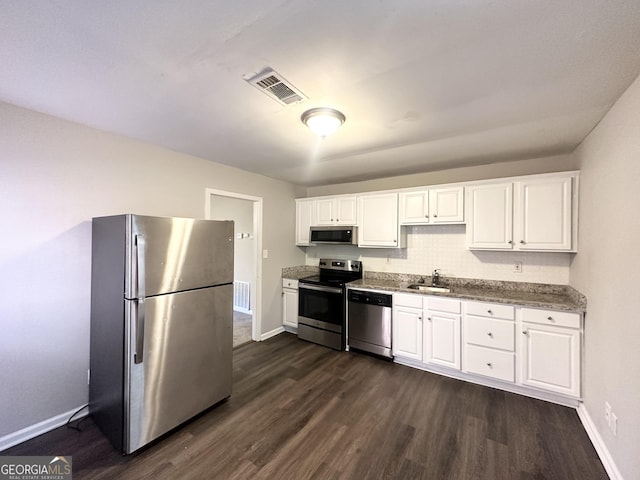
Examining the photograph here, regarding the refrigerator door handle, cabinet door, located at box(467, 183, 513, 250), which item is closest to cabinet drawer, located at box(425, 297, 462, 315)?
cabinet door, located at box(467, 183, 513, 250)

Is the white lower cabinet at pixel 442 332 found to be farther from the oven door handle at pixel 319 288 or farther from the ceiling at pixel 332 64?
the ceiling at pixel 332 64

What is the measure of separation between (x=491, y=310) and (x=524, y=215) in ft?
3.45

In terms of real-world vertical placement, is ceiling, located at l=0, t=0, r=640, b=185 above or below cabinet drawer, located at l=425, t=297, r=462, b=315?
above

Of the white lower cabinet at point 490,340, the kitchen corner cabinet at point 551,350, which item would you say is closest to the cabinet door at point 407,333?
the white lower cabinet at point 490,340

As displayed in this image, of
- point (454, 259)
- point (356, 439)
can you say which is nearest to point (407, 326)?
point (454, 259)

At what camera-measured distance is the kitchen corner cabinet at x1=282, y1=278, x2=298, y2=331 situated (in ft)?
13.8

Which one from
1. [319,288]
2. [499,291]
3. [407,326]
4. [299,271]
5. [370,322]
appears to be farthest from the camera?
[299,271]

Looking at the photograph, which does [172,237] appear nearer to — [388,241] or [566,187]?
[388,241]

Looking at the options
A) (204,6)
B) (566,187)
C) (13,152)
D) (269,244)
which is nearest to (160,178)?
(13,152)

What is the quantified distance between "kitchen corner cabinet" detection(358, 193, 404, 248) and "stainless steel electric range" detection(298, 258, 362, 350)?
0.53 metres

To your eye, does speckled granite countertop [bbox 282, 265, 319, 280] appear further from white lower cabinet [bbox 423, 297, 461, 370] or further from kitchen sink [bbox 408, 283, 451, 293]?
white lower cabinet [bbox 423, 297, 461, 370]

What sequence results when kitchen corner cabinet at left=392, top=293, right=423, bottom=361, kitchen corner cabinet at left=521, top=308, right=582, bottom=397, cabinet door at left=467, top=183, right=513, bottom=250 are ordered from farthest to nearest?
1. kitchen corner cabinet at left=392, top=293, right=423, bottom=361
2. cabinet door at left=467, top=183, right=513, bottom=250
3. kitchen corner cabinet at left=521, top=308, right=582, bottom=397

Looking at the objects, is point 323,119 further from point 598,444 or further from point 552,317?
point 598,444

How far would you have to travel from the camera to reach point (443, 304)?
9.68 feet
